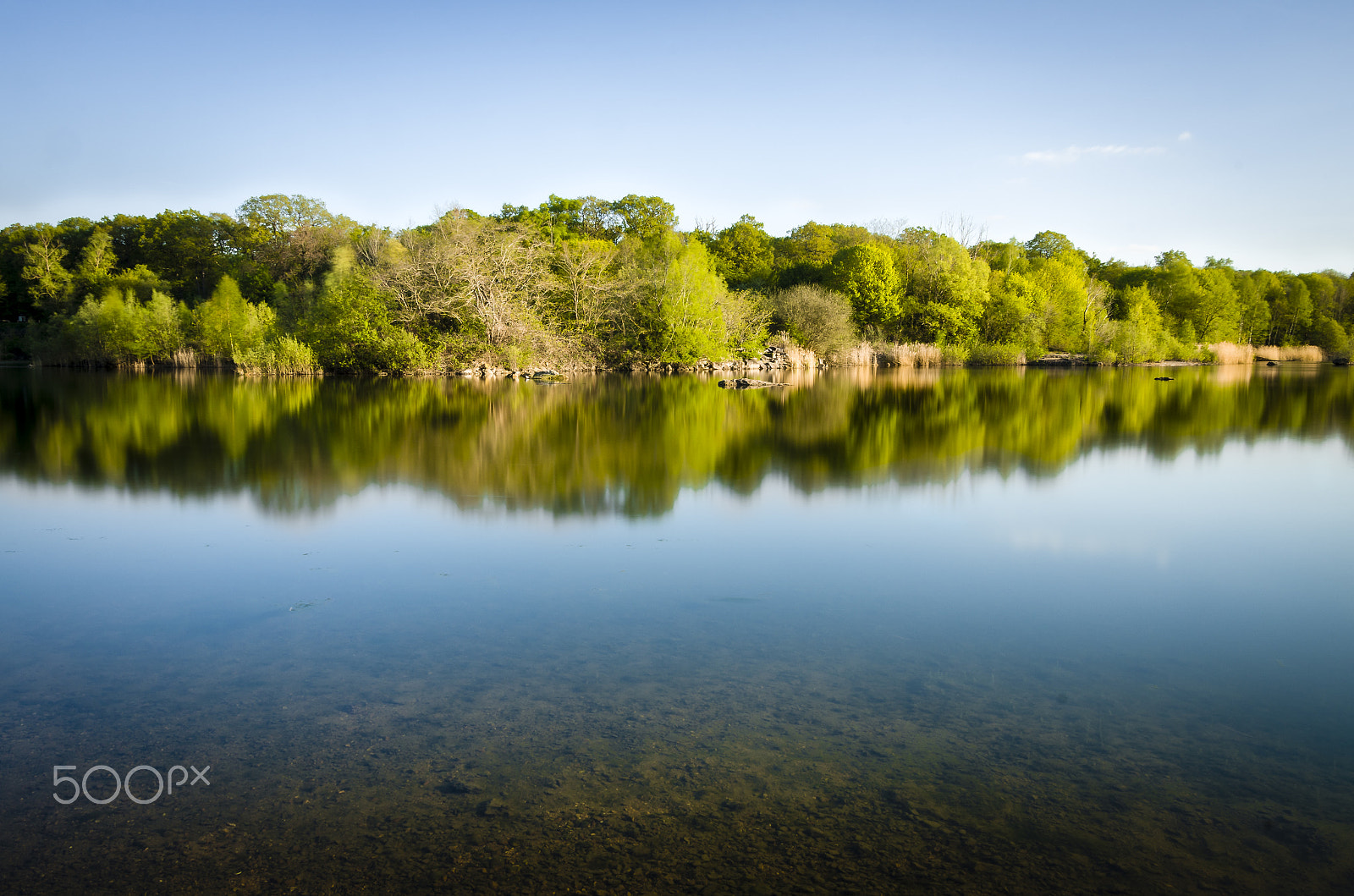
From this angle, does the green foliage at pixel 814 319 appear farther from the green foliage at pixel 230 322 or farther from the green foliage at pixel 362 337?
the green foliage at pixel 230 322

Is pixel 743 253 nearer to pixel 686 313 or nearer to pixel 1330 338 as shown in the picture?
pixel 686 313

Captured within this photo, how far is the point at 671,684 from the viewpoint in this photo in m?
4.46

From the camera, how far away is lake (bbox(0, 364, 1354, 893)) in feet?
9.84

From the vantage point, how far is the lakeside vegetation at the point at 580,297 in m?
39.1

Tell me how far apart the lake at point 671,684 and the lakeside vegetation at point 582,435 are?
11.4 inches

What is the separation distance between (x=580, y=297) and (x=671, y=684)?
41.0 metres

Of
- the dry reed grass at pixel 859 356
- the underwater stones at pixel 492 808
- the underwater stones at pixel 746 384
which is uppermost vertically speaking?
the dry reed grass at pixel 859 356

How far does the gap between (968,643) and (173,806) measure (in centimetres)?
446

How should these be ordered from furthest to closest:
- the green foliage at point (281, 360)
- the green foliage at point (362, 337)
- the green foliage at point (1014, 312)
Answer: the green foliage at point (1014, 312) → the green foliage at point (281, 360) → the green foliage at point (362, 337)

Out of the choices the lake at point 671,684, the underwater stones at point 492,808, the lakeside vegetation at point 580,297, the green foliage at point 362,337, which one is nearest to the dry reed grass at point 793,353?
the lakeside vegetation at point 580,297

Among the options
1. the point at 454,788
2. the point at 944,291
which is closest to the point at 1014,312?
the point at 944,291

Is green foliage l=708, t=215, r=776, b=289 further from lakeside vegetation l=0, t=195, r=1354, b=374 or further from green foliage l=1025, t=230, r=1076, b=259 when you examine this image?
green foliage l=1025, t=230, r=1076, b=259

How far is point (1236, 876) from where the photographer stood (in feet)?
9.45

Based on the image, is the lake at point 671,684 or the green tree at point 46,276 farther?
the green tree at point 46,276
